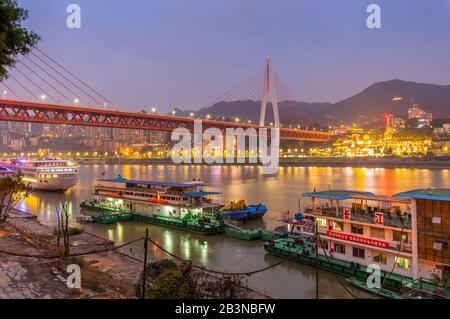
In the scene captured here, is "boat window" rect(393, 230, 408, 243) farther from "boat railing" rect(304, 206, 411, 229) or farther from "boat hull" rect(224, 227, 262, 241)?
"boat hull" rect(224, 227, 262, 241)

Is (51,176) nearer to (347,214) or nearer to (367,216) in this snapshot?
(347,214)

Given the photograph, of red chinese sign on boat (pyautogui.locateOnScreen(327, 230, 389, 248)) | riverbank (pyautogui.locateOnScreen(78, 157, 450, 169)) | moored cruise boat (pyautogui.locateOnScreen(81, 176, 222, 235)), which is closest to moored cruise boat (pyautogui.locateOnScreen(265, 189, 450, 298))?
red chinese sign on boat (pyautogui.locateOnScreen(327, 230, 389, 248))

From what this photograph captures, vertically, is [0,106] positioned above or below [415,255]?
above

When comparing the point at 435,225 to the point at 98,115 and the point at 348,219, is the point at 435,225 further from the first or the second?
the point at 98,115

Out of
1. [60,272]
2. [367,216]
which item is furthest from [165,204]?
[367,216]

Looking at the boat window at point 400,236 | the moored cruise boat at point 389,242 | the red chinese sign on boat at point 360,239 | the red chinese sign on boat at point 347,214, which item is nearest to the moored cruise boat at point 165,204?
the moored cruise boat at point 389,242

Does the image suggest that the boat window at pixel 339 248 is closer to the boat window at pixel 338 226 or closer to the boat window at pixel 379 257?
the boat window at pixel 338 226
